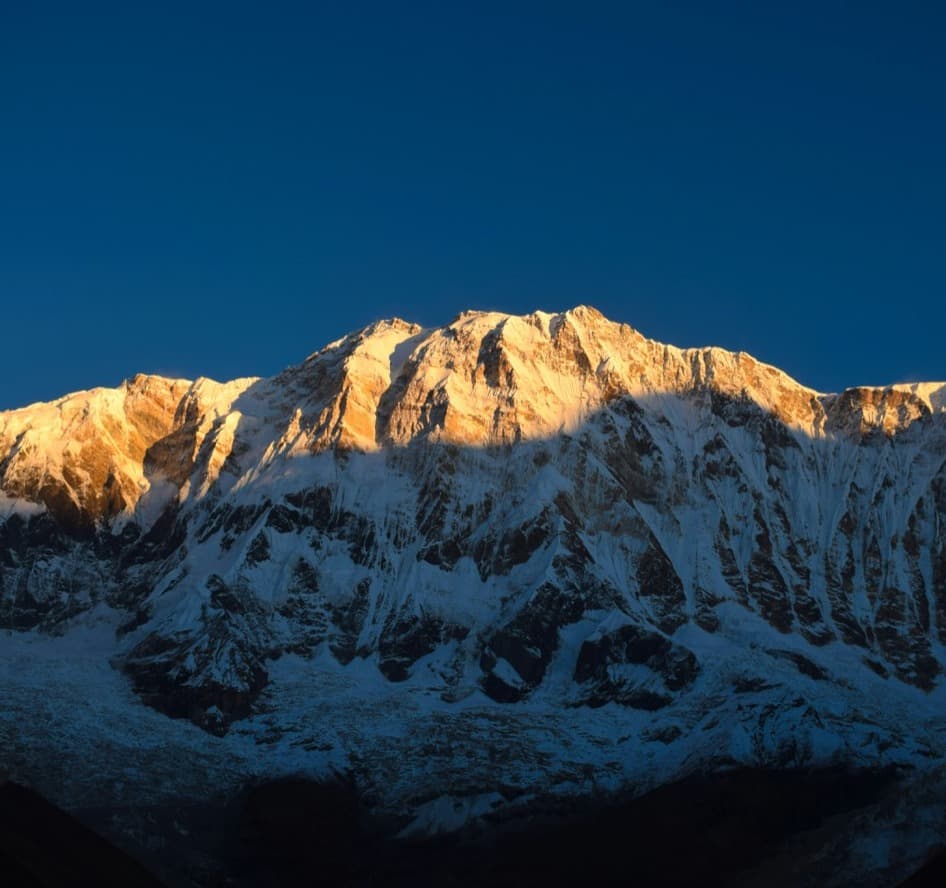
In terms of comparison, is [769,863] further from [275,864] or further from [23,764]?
[23,764]

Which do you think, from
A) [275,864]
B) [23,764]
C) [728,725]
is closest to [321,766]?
[275,864]

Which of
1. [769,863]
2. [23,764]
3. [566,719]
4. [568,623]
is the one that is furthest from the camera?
[568,623]

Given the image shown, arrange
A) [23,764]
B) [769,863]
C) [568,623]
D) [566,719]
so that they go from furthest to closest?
[568,623] → [566,719] → [23,764] → [769,863]

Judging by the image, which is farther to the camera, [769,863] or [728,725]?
[728,725]

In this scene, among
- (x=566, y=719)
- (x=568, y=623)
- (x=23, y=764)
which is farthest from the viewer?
(x=568, y=623)

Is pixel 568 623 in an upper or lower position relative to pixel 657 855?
upper

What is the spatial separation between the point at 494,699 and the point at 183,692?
30.7m

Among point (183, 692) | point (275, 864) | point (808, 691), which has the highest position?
point (808, 691)

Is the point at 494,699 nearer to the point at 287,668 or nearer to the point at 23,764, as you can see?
the point at 287,668

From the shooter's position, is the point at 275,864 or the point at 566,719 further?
the point at 566,719

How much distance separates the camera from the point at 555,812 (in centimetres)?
16762

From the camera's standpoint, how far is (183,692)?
185m

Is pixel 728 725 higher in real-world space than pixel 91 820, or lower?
higher

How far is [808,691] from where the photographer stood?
619ft
